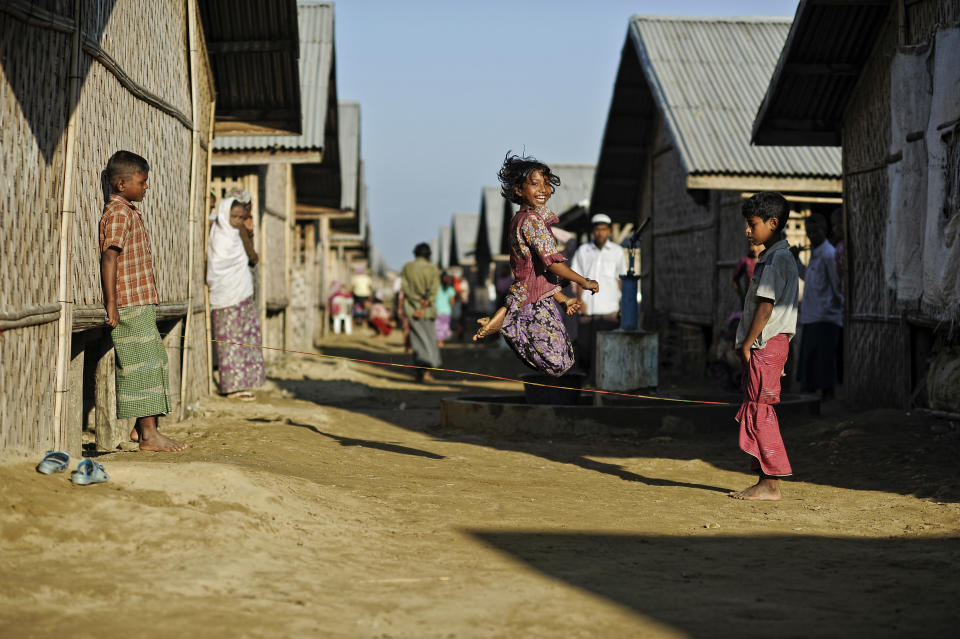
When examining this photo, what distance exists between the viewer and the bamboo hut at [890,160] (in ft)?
24.6

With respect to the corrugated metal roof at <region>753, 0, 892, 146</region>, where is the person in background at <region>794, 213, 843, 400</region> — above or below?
below

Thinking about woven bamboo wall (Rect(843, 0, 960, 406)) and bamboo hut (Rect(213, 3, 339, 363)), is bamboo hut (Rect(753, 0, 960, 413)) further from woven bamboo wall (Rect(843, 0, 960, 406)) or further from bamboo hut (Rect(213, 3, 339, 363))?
bamboo hut (Rect(213, 3, 339, 363))

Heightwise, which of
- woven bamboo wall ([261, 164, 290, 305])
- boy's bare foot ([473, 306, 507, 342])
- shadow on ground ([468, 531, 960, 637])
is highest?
woven bamboo wall ([261, 164, 290, 305])

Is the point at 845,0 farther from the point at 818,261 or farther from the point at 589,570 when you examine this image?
the point at 589,570

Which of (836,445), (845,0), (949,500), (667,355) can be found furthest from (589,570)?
(667,355)

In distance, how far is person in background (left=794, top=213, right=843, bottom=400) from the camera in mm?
10852

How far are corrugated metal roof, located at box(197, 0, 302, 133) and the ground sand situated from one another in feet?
15.1

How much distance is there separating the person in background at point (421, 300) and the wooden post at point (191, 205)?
5.02 m

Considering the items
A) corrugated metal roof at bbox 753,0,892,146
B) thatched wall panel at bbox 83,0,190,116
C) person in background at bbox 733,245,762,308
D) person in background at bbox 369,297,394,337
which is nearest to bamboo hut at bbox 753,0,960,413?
corrugated metal roof at bbox 753,0,892,146

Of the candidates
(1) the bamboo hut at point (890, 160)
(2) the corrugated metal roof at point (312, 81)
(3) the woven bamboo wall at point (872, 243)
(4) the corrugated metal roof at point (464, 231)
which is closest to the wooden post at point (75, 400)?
(1) the bamboo hut at point (890, 160)

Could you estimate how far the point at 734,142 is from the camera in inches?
539

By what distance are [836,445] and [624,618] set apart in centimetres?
478

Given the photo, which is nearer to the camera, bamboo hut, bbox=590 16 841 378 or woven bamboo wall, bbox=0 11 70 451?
woven bamboo wall, bbox=0 11 70 451

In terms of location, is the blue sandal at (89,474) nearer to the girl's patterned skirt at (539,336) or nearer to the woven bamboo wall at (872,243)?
the girl's patterned skirt at (539,336)
